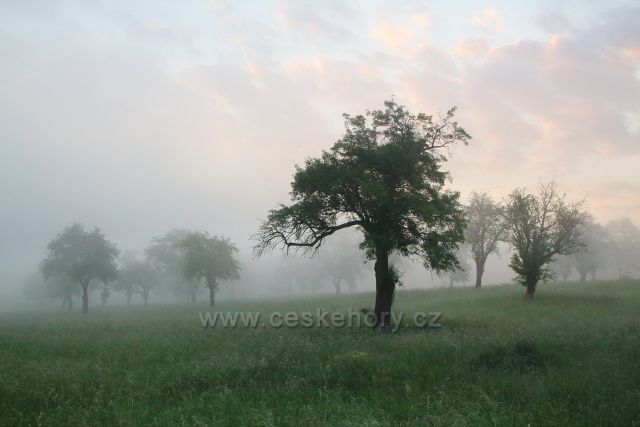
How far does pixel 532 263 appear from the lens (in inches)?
1236

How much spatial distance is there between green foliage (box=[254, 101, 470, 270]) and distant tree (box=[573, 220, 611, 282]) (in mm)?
59257

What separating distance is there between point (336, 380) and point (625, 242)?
98084 mm

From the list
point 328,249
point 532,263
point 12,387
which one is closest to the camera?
point 12,387

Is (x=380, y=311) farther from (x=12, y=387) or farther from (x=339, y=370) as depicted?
(x=12, y=387)

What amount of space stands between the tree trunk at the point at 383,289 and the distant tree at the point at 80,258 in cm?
4578

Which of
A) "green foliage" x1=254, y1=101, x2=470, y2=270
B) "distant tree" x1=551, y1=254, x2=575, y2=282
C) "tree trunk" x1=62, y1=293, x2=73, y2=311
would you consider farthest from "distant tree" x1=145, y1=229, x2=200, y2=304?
"distant tree" x1=551, y1=254, x2=575, y2=282

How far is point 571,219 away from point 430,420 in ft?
98.4

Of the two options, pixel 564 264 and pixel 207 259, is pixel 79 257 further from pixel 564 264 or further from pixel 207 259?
pixel 564 264

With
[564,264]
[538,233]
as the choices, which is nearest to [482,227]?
[538,233]

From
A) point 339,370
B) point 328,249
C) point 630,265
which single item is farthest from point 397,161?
point 630,265

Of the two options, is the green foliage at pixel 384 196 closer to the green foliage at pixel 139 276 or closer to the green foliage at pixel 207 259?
the green foliage at pixel 207 259

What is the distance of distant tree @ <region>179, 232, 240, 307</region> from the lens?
Answer: 49.8 m

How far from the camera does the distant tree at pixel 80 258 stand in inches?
2092

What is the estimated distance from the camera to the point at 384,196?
19.5m
